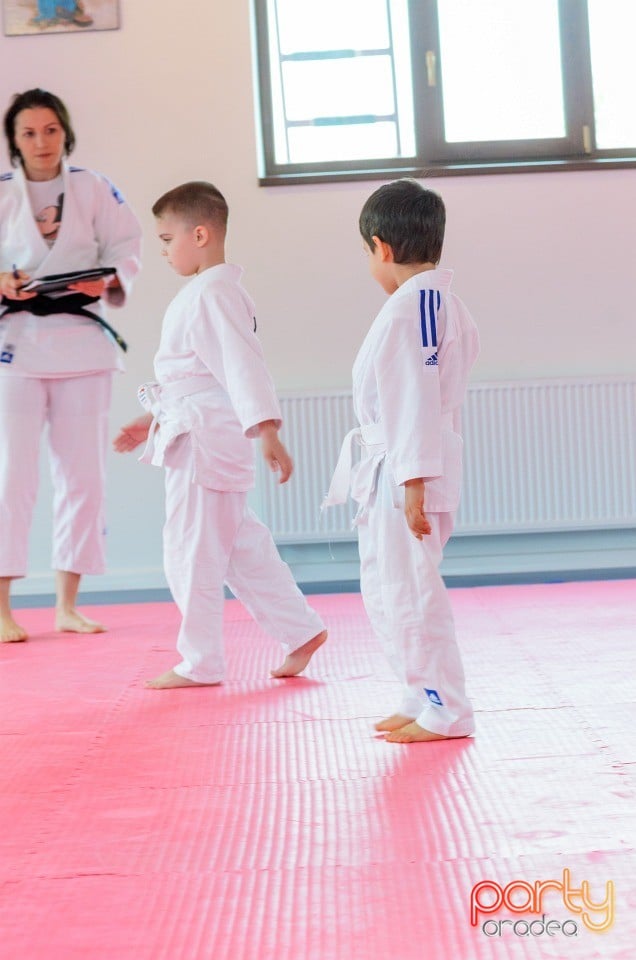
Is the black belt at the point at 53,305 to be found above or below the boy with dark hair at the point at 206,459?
above

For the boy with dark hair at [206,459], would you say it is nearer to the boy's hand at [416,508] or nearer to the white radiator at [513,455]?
the boy's hand at [416,508]

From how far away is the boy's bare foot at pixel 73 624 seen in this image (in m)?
3.38

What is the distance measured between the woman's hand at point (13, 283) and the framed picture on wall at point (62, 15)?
5.62ft

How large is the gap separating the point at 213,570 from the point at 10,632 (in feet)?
3.32

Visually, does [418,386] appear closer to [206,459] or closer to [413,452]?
[413,452]

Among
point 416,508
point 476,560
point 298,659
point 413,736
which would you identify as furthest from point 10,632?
point 476,560

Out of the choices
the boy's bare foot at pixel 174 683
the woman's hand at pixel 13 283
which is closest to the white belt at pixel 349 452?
the boy's bare foot at pixel 174 683

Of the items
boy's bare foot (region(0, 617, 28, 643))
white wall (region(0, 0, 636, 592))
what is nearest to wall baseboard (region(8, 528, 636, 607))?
white wall (region(0, 0, 636, 592))

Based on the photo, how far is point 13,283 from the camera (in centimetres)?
324

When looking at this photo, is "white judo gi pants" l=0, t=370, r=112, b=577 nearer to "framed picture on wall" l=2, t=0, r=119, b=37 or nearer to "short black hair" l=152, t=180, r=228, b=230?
"short black hair" l=152, t=180, r=228, b=230

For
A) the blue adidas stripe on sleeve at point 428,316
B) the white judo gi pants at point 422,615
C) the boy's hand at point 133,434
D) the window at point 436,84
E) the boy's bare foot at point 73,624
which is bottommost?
the boy's bare foot at point 73,624

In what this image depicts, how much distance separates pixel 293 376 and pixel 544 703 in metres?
2.53

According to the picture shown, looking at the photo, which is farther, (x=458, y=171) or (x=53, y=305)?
(x=458, y=171)

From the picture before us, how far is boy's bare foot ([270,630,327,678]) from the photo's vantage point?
8.55 ft
